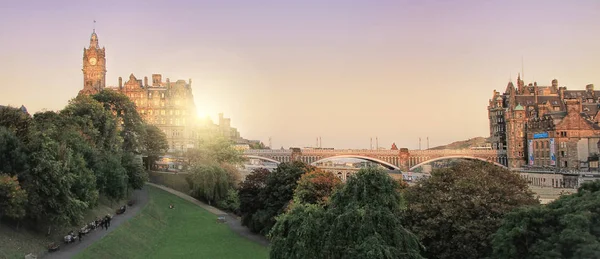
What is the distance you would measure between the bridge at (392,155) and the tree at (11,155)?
92.4 meters

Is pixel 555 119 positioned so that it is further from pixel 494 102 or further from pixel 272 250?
pixel 272 250

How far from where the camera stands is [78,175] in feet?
146

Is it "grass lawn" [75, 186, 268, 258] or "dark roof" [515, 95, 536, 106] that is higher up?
"dark roof" [515, 95, 536, 106]

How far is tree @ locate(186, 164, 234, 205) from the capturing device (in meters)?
83.1

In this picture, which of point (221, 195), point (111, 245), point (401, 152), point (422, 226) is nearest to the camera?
point (422, 226)

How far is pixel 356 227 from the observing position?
82.4ft

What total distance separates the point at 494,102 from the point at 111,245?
128304 mm

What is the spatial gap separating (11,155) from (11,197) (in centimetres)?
501

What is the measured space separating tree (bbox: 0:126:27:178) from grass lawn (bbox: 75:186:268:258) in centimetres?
807

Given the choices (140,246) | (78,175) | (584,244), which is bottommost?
(140,246)

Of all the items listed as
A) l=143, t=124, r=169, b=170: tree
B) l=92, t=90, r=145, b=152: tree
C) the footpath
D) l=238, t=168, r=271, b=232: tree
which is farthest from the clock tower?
l=238, t=168, r=271, b=232: tree

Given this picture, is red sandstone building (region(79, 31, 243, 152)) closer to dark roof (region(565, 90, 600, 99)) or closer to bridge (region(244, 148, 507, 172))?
bridge (region(244, 148, 507, 172))

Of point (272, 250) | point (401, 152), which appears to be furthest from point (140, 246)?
point (401, 152)

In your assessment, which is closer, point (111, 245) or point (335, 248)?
point (335, 248)
